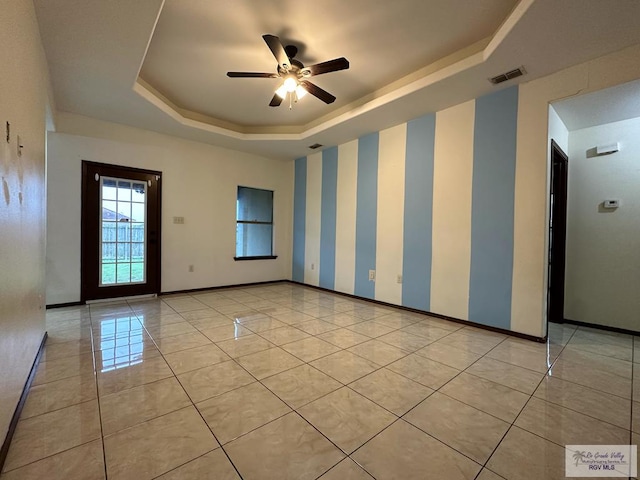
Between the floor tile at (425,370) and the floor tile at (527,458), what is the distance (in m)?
0.57

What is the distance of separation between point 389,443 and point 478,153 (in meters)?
3.25

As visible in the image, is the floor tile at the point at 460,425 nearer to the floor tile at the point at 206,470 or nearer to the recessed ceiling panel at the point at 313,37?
the floor tile at the point at 206,470

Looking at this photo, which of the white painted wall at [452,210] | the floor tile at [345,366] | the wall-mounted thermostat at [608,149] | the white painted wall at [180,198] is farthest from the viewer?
the white painted wall at [180,198]

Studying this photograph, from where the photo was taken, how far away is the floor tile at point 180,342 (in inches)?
103

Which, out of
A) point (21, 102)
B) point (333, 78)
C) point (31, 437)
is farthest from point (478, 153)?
point (31, 437)

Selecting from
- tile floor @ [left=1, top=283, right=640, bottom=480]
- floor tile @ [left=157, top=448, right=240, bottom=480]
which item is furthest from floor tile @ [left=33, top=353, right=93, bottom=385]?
floor tile @ [left=157, top=448, right=240, bottom=480]

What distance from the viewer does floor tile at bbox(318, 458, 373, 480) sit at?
1.26 m

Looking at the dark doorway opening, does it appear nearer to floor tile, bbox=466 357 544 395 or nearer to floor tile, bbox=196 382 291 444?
floor tile, bbox=466 357 544 395

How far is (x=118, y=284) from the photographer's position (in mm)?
4336

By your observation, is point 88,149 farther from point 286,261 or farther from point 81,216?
point 286,261

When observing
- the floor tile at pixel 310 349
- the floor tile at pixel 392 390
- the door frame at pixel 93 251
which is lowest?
the floor tile at pixel 392 390

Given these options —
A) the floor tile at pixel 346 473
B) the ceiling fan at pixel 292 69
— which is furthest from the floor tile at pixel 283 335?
the ceiling fan at pixel 292 69

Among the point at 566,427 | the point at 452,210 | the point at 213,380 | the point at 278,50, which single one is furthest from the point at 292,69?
the point at 566,427

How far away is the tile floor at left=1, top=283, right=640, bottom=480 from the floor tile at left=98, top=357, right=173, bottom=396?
1 centimetres
